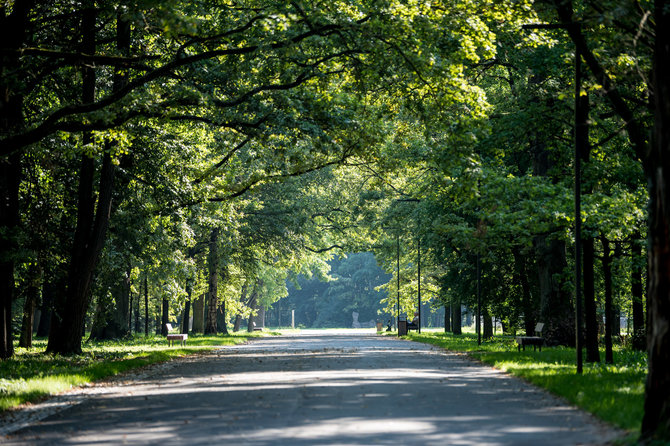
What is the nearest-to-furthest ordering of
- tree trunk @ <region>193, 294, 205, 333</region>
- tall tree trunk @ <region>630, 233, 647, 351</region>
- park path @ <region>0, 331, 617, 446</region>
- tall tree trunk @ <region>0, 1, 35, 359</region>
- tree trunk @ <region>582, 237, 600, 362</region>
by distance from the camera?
park path @ <region>0, 331, 617, 446</region>, tree trunk @ <region>582, 237, 600, 362</region>, tall tree trunk @ <region>0, 1, 35, 359</region>, tall tree trunk @ <region>630, 233, 647, 351</region>, tree trunk @ <region>193, 294, 205, 333</region>

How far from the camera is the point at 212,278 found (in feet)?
159

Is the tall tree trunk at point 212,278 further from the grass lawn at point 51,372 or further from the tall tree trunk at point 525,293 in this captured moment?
the grass lawn at point 51,372

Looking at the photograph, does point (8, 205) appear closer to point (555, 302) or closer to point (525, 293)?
point (555, 302)

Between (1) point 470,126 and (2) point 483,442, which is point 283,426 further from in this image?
(1) point 470,126

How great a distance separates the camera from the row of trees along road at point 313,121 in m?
16.2

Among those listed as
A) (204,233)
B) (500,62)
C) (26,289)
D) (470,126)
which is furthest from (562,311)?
(204,233)

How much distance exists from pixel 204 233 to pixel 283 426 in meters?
37.4

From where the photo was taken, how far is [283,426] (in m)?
9.43

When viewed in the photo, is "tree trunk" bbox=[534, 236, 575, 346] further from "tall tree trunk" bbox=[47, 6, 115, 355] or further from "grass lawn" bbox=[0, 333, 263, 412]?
"tall tree trunk" bbox=[47, 6, 115, 355]

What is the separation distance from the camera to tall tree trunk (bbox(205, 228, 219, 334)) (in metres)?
47.8

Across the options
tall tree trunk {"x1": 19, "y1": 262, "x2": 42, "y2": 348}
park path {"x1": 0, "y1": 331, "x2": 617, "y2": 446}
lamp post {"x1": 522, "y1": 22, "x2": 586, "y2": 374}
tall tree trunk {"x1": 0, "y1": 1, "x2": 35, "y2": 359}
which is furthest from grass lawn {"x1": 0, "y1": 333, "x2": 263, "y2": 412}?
lamp post {"x1": 522, "y1": 22, "x2": 586, "y2": 374}

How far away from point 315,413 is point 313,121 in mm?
10250

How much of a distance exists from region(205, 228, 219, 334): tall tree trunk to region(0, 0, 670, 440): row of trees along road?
36.6 feet

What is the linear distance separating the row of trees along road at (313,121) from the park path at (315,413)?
6.38 ft
